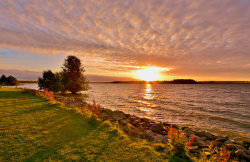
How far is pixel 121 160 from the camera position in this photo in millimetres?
6000

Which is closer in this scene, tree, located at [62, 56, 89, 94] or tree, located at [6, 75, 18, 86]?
tree, located at [62, 56, 89, 94]

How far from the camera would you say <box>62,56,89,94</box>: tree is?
1858 inches

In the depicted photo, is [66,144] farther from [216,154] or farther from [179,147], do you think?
[216,154]

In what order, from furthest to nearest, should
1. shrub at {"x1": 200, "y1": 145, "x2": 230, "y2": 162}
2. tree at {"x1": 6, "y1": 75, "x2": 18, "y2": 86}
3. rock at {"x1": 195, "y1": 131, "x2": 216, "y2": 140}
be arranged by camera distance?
tree at {"x1": 6, "y1": 75, "x2": 18, "y2": 86} < rock at {"x1": 195, "y1": 131, "x2": 216, "y2": 140} < shrub at {"x1": 200, "y1": 145, "x2": 230, "y2": 162}

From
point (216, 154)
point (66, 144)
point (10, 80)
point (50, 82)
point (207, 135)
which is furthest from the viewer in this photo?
point (10, 80)

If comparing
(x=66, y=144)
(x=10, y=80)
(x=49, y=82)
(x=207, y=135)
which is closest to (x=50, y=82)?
(x=49, y=82)

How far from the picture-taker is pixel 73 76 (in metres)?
48.6

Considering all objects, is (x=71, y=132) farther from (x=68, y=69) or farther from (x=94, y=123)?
(x=68, y=69)

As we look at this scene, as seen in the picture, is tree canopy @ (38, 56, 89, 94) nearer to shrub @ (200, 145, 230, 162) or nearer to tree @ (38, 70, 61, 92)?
tree @ (38, 70, 61, 92)

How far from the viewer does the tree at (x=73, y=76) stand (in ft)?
155

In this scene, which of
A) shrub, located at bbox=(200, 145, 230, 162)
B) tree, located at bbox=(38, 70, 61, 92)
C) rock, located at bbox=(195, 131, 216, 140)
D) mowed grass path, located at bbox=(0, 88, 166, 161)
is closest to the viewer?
shrub, located at bbox=(200, 145, 230, 162)

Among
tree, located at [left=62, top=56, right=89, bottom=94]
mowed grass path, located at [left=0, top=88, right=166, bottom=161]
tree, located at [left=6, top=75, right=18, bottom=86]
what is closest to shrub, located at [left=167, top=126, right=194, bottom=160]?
mowed grass path, located at [left=0, top=88, right=166, bottom=161]

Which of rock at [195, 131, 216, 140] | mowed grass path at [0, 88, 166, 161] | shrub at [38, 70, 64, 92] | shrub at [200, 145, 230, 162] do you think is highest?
shrub at [38, 70, 64, 92]

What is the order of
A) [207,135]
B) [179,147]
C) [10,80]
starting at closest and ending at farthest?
[179,147] < [207,135] < [10,80]
